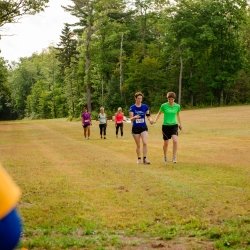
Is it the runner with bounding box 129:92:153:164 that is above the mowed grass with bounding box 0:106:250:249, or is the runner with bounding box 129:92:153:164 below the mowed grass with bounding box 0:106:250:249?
above

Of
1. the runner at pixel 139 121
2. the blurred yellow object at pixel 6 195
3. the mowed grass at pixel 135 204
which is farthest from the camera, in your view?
the runner at pixel 139 121

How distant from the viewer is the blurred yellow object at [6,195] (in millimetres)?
1972

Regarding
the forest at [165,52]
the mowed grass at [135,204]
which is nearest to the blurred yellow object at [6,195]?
the mowed grass at [135,204]

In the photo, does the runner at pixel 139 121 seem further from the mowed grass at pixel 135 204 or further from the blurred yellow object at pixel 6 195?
the blurred yellow object at pixel 6 195

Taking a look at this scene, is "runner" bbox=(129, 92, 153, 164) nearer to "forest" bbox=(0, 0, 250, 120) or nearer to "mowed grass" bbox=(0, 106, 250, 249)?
"mowed grass" bbox=(0, 106, 250, 249)

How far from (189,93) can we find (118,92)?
1018cm

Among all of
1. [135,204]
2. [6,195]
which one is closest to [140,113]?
[135,204]

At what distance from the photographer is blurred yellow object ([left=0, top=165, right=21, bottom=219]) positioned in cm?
197

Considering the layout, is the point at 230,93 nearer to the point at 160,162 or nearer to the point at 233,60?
the point at 233,60

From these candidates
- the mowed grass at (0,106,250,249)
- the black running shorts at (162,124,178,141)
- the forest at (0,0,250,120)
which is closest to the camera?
the mowed grass at (0,106,250,249)

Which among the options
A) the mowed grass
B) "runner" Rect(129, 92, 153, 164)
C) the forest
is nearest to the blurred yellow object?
the mowed grass

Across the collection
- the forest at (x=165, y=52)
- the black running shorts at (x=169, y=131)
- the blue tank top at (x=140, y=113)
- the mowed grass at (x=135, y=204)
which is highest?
the forest at (x=165, y=52)

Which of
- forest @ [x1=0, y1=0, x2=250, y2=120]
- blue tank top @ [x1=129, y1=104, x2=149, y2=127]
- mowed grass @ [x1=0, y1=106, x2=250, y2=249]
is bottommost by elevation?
mowed grass @ [x1=0, y1=106, x2=250, y2=249]

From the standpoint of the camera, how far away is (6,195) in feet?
6.50
